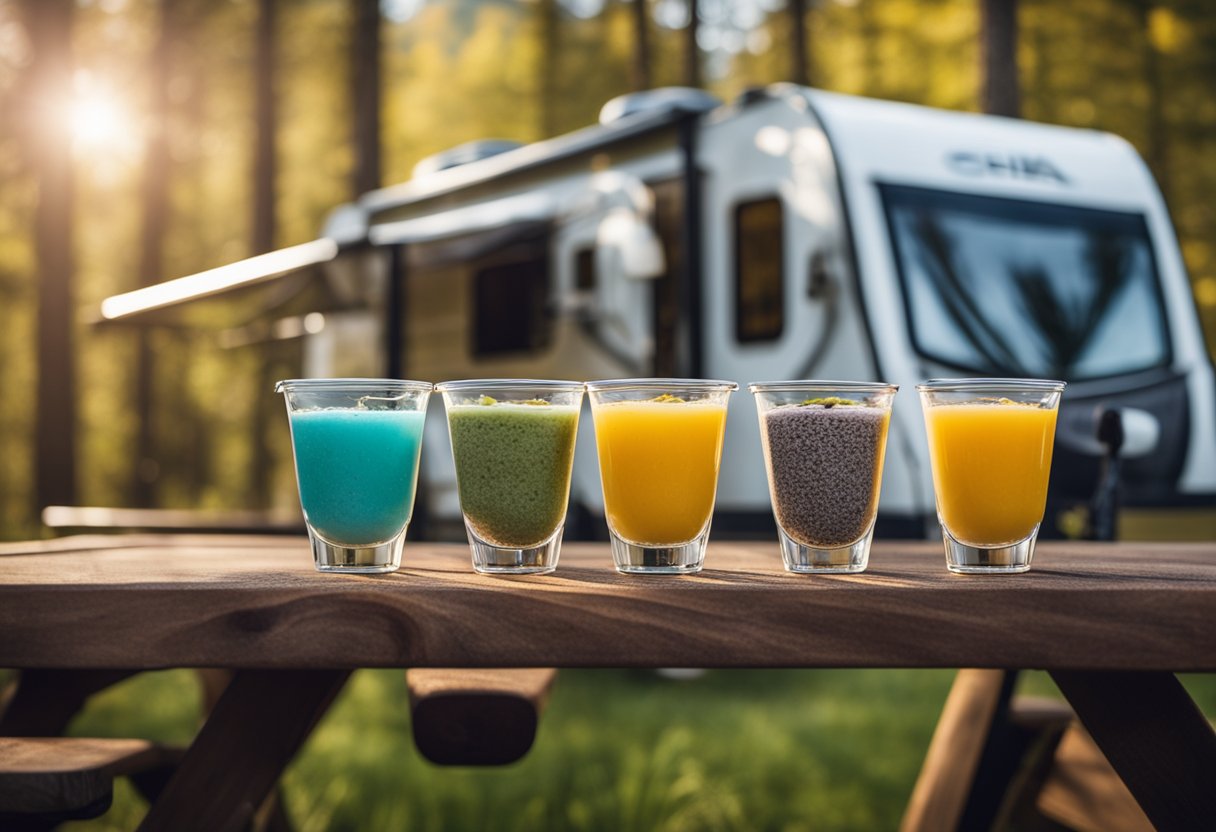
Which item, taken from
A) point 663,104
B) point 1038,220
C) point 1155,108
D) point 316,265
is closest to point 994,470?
point 1038,220

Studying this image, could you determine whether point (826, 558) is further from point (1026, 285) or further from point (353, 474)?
point (1026, 285)

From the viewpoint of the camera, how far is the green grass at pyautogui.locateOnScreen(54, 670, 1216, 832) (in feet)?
14.4

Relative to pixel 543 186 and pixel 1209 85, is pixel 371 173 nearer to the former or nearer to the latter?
pixel 543 186

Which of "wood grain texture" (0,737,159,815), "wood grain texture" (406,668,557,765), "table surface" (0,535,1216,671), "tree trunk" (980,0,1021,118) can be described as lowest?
"wood grain texture" (0,737,159,815)

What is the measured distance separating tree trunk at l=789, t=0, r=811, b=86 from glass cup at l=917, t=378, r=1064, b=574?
46.0 feet

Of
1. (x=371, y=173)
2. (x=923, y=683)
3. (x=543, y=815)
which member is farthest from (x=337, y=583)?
(x=371, y=173)

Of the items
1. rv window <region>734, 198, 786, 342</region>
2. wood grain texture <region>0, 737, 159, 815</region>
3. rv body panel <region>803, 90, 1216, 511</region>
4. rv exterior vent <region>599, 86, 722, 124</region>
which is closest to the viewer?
wood grain texture <region>0, 737, 159, 815</region>

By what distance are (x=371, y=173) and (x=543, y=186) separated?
22.0ft

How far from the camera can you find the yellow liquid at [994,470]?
4.92ft

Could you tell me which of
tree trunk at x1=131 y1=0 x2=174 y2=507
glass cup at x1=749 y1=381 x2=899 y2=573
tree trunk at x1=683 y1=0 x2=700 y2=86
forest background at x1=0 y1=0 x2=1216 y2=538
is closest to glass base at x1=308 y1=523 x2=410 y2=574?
glass cup at x1=749 y1=381 x2=899 y2=573

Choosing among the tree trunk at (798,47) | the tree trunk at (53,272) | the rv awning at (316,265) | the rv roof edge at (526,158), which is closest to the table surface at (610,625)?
the rv roof edge at (526,158)

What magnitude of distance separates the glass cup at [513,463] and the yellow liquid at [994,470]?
42cm

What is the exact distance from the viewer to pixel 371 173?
1361 centimetres

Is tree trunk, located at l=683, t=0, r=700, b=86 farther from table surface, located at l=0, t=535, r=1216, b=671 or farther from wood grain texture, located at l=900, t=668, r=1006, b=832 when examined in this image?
table surface, located at l=0, t=535, r=1216, b=671
